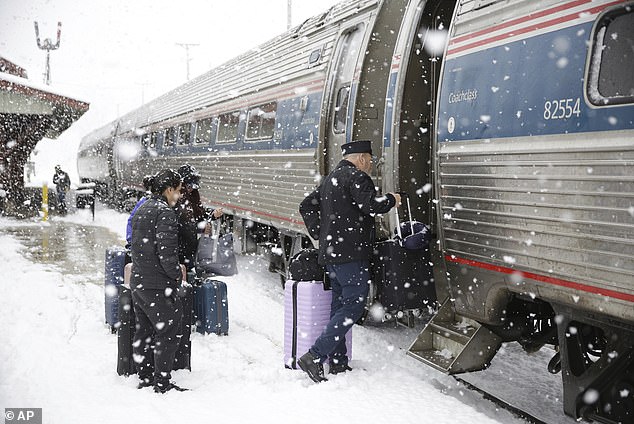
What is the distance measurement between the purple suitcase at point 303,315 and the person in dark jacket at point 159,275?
96 centimetres

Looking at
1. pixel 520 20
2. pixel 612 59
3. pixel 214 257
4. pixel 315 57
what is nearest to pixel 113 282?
pixel 214 257

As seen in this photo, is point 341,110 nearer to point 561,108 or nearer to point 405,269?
point 405,269

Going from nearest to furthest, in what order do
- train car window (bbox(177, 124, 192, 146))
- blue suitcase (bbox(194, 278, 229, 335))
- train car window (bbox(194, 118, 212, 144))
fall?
blue suitcase (bbox(194, 278, 229, 335)), train car window (bbox(194, 118, 212, 144)), train car window (bbox(177, 124, 192, 146))

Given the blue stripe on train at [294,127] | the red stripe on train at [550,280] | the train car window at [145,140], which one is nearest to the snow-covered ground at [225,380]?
the red stripe on train at [550,280]

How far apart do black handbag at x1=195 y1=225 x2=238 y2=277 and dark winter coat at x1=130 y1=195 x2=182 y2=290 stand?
1.33 metres

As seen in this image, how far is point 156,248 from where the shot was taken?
474cm

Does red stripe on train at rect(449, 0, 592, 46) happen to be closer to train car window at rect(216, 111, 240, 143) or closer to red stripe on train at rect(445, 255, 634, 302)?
red stripe on train at rect(445, 255, 634, 302)

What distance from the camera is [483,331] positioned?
4637 mm

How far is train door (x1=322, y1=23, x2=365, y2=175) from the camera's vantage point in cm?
665

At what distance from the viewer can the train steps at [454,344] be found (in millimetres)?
4566

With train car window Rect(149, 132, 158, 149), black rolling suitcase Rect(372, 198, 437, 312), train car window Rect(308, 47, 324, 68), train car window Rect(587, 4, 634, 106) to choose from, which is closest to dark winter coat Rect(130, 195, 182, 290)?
black rolling suitcase Rect(372, 198, 437, 312)

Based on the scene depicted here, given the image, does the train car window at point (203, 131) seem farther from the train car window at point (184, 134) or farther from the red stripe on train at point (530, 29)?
the red stripe on train at point (530, 29)

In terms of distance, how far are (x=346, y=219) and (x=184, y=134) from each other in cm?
939

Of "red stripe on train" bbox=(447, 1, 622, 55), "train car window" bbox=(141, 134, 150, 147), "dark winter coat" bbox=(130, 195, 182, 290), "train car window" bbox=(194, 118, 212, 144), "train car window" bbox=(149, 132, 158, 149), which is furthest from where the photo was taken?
"train car window" bbox=(141, 134, 150, 147)
